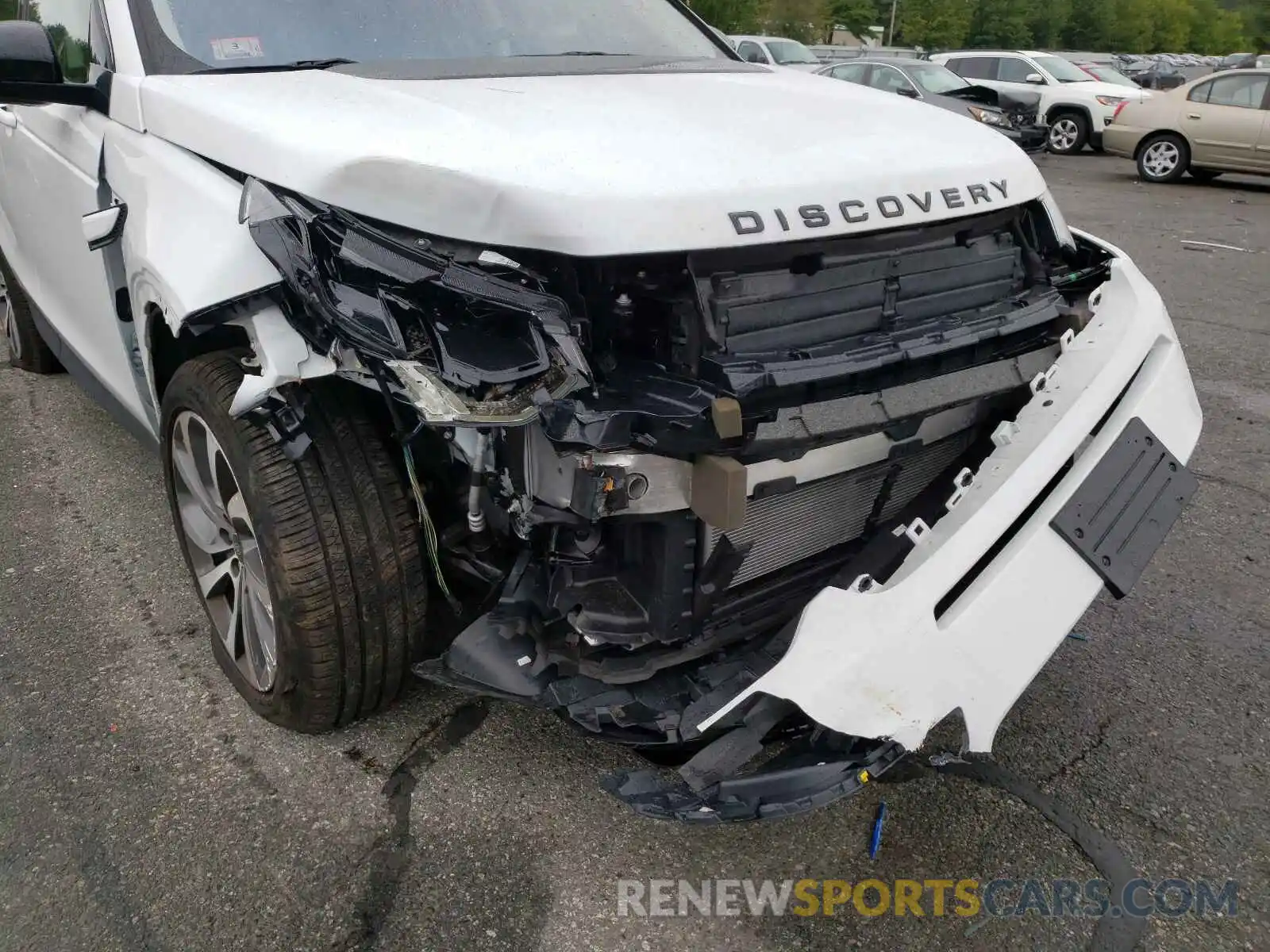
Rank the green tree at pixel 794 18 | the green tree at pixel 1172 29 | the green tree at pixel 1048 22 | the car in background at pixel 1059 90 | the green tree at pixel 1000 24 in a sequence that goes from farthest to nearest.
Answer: the green tree at pixel 1172 29 → the green tree at pixel 1048 22 → the green tree at pixel 1000 24 → the green tree at pixel 794 18 → the car in background at pixel 1059 90

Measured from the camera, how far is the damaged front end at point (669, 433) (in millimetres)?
1805

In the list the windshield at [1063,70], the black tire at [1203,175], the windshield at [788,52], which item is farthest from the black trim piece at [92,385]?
the windshield at [1063,70]

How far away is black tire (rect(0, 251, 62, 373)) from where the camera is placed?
4.63 meters

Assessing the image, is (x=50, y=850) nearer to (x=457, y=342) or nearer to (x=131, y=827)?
(x=131, y=827)

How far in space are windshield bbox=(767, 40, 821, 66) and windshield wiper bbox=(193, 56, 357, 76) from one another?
50.3 ft

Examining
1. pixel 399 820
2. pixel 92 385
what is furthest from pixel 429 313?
pixel 92 385

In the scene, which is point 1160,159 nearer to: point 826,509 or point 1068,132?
point 1068,132

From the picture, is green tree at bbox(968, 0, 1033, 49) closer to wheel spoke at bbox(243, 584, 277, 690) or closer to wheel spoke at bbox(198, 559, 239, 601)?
wheel spoke at bbox(198, 559, 239, 601)

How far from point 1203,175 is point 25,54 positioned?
45.2 feet

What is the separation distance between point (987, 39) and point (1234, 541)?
173 ft

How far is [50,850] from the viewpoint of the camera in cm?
220

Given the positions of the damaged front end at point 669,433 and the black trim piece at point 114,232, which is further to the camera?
the black trim piece at point 114,232

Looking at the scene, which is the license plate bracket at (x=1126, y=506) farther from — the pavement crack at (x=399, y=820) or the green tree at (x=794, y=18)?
the green tree at (x=794, y=18)

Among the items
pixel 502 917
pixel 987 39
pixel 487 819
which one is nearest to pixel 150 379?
pixel 487 819
